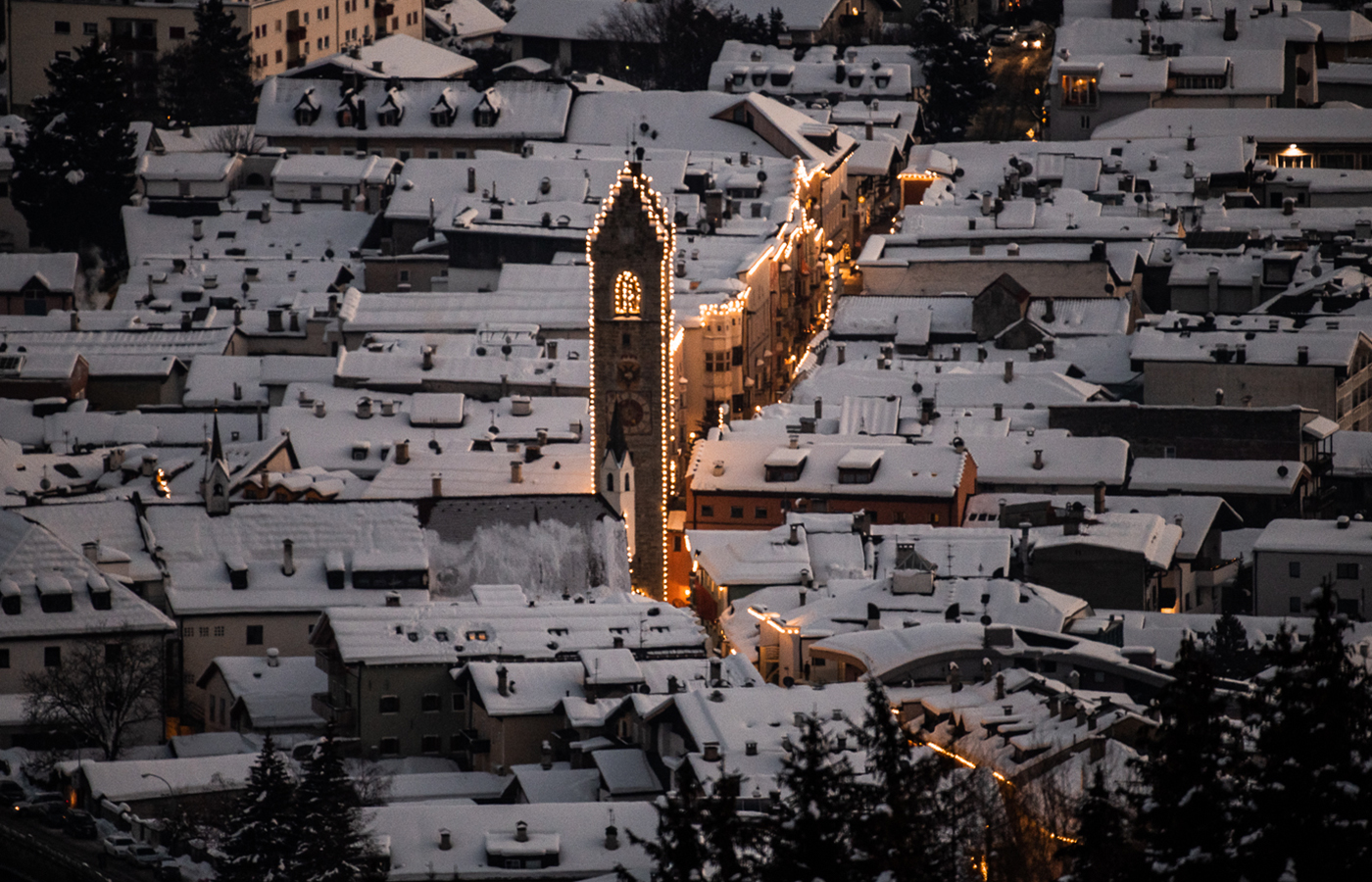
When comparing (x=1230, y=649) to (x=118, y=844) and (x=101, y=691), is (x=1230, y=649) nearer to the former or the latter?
(x=101, y=691)

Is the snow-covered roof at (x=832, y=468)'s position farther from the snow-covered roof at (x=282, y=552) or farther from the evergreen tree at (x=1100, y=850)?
the evergreen tree at (x=1100, y=850)

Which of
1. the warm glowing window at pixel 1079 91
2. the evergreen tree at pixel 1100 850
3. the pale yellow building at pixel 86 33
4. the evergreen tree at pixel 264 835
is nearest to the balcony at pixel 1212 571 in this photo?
the evergreen tree at pixel 264 835

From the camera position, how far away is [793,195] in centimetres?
16662

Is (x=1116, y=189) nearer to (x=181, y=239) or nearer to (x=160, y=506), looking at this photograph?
(x=181, y=239)

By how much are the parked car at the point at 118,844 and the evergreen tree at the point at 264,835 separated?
20.7 ft

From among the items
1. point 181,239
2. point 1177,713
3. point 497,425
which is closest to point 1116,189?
point 181,239

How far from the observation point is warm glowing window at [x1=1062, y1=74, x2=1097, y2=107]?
645ft

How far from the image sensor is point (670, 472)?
122188 millimetres

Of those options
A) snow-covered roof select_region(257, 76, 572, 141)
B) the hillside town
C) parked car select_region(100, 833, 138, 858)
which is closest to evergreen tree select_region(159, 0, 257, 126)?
the hillside town

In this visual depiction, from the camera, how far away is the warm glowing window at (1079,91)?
197 metres

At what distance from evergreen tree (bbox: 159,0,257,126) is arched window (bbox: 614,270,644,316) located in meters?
74.0

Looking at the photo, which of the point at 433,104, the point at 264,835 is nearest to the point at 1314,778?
the point at 264,835

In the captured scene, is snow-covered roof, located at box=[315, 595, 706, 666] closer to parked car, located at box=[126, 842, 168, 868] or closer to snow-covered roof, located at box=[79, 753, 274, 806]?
snow-covered roof, located at box=[79, 753, 274, 806]

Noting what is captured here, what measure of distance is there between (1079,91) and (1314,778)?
482 feet
